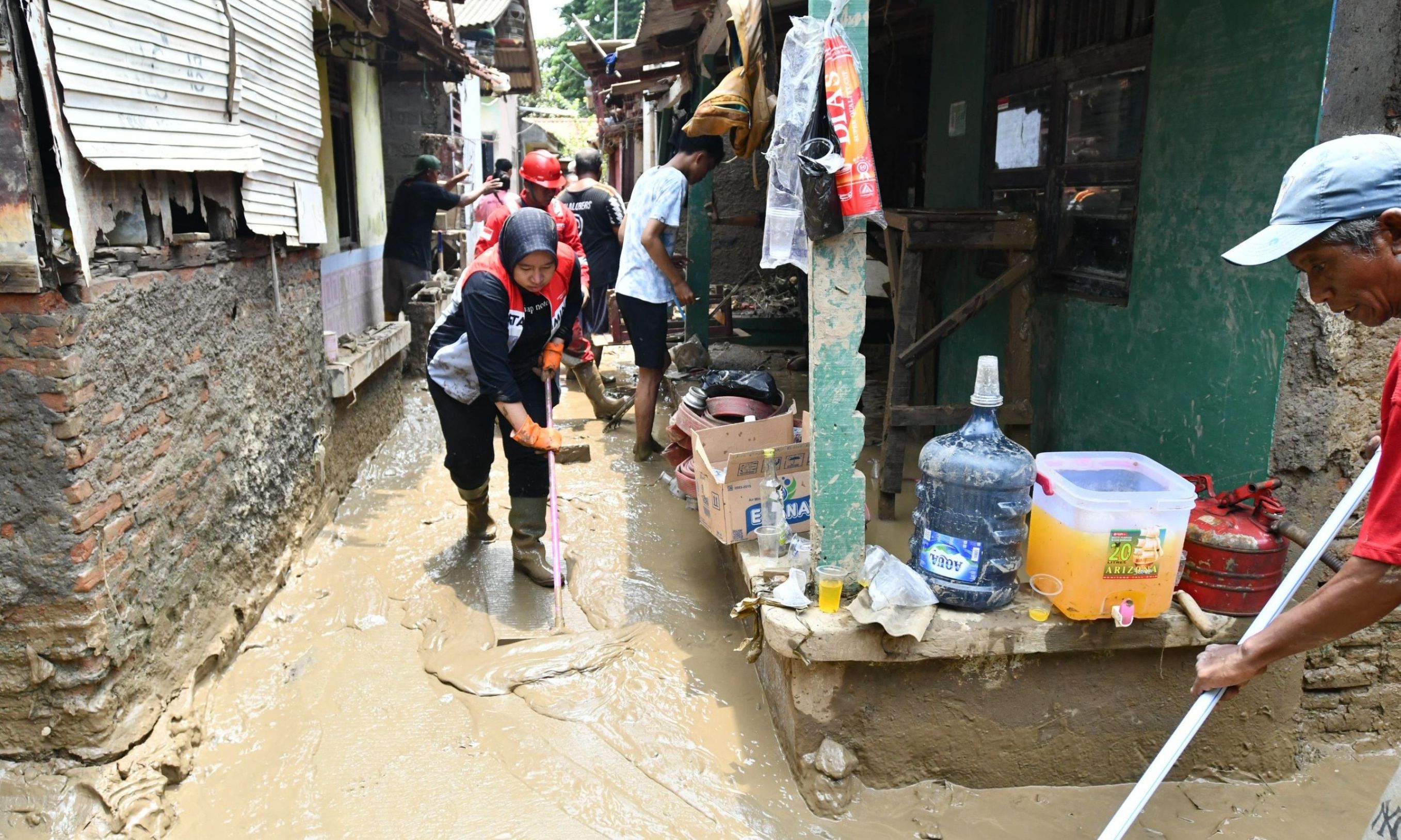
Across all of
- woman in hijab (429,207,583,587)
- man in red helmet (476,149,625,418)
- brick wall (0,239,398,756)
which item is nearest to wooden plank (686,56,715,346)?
man in red helmet (476,149,625,418)

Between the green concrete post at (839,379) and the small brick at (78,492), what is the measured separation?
2.34 meters

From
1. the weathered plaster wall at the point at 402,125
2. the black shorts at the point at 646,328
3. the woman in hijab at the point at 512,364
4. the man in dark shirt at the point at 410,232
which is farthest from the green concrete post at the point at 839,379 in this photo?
the weathered plaster wall at the point at 402,125

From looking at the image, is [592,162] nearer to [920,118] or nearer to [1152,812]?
[920,118]

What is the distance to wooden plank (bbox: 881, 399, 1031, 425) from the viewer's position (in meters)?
4.47

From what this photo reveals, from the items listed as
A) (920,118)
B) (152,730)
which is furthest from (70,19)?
(920,118)

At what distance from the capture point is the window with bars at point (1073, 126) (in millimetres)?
4004

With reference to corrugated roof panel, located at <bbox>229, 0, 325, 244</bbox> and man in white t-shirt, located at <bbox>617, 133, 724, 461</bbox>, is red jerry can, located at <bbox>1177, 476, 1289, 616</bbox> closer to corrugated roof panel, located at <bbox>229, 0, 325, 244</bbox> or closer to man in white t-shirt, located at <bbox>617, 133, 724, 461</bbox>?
man in white t-shirt, located at <bbox>617, 133, 724, 461</bbox>

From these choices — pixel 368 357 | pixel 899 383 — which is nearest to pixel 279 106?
pixel 368 357

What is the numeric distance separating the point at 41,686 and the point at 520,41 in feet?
42.9

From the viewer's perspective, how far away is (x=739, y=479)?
381 centimetres

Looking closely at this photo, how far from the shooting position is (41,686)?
9.75ft

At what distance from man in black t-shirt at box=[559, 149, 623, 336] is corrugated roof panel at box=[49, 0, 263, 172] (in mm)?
3656

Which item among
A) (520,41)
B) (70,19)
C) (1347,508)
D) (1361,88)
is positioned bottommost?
(1347,508)

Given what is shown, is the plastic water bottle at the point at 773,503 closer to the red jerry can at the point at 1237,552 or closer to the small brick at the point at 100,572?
the red jerry can at the point at 1237,552
